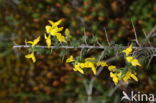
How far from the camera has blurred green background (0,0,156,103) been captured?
13.4 ft

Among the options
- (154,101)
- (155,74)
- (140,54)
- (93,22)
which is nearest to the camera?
(140,54)

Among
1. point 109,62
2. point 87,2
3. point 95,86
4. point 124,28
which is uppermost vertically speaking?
point 87,2

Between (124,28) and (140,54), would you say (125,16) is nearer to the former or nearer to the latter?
(124,28)

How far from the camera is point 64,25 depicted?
4.43 meters

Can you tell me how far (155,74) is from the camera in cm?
389

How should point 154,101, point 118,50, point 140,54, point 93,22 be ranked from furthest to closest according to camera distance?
1. point 93,22
2. point 154,101
3. point 140,54
4. point 118,50

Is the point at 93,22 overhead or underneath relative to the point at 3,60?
overhead

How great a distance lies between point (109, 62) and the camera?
3617 millimetres

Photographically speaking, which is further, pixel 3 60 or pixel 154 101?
pixel 3 60

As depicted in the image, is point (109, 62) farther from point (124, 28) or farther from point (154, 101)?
point (154, 101)

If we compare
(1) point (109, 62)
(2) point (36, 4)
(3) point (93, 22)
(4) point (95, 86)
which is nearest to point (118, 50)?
(1) point (109, 62)

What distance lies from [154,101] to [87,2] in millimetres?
1997

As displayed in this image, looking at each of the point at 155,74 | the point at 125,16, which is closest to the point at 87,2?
the point at 125,16

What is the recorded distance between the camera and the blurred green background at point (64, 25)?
4074 millimetres
